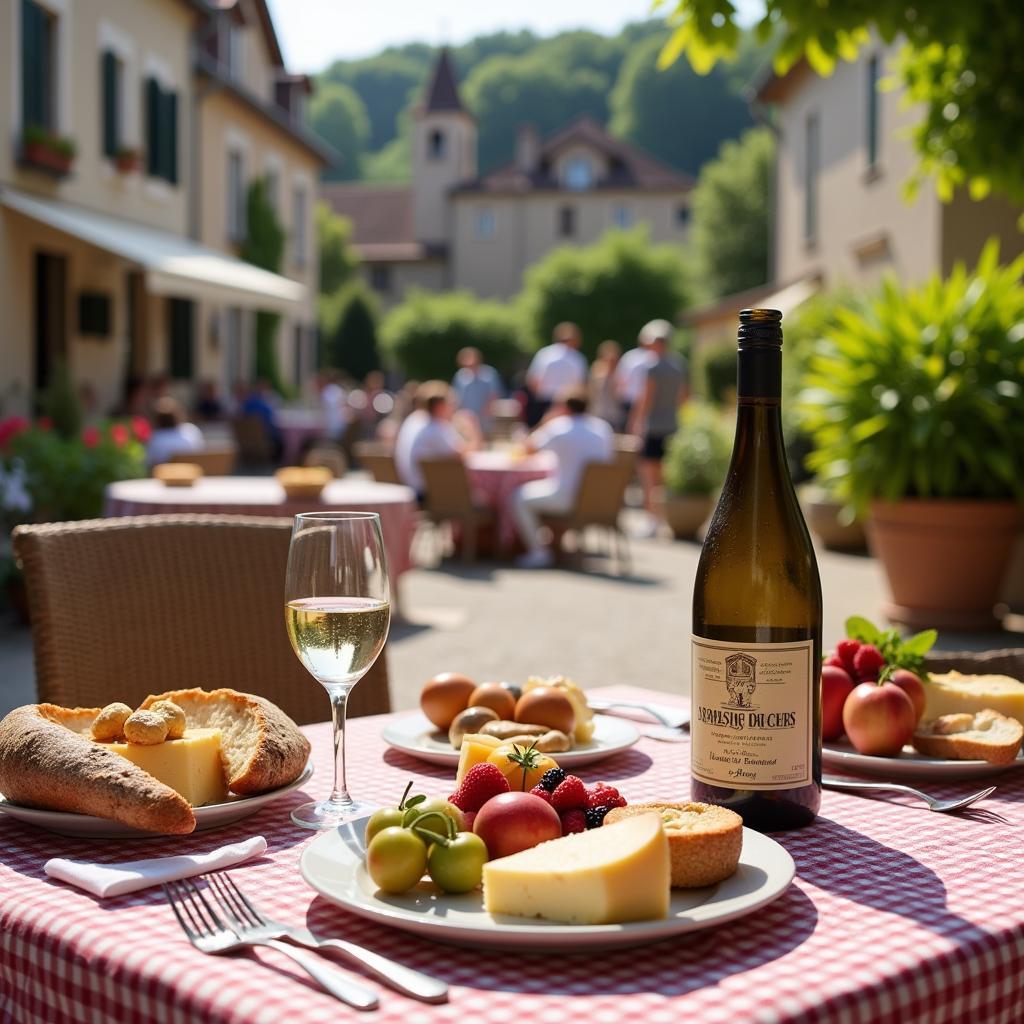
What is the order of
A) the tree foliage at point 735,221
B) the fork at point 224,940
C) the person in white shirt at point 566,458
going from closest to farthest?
1. the fork at point 224,940
2. the person in white shirt at point 566,458
3. the tree foliage at point 735,221

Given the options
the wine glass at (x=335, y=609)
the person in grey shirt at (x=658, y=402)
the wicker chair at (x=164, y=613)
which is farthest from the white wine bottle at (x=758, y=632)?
the person in grey shirt at (x=658, y=402)

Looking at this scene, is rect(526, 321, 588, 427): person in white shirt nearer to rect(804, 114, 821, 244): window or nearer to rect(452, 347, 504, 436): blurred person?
rect(452, 347, 504, 436): blurred person

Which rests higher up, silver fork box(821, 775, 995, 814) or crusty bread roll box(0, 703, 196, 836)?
crusty bread roll box(0, 703, 196, 836)

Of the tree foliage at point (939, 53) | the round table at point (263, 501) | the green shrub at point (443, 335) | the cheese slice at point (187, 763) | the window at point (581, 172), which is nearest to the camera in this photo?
the cheese slice at point (187, 763)

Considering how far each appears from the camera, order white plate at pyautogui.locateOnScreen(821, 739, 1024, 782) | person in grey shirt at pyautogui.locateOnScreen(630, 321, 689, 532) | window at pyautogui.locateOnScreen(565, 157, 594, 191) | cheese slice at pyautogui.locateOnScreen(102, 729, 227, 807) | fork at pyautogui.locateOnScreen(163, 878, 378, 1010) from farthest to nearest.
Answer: window at pyautogui.locateOnScreen(565, 157, 594, 191)
person in grey shirt at pyautogui.locateOnScreen(630, 321, 689, 532)
white plate at pyautogui.locateOnScreen(821, 739, 1024, 782)
cheese slice at pyautogui.locateOnScreen(102, 729, 227, 807)
fork at pyautogui.locateOnScreen(163, 878, 378, 1010)

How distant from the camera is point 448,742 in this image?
192 centimetres

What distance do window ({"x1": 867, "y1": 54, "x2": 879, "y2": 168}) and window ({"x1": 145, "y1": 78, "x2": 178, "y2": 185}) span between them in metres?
10.3

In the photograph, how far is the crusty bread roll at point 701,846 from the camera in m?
1.24

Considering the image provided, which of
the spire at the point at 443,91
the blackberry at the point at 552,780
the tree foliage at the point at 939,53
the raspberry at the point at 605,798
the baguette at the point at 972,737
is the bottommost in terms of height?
the baguette at the point at 972,737

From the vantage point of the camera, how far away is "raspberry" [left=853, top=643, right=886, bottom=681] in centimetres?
191

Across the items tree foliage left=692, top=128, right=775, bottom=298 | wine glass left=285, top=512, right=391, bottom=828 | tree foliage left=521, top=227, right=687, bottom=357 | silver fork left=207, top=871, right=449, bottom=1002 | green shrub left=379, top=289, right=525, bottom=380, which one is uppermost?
tree foliage left=692, top=128, right=775, bottom=298

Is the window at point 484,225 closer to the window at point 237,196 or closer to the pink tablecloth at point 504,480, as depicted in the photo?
the window at point 237,196

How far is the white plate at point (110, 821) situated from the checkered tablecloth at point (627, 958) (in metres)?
0.02

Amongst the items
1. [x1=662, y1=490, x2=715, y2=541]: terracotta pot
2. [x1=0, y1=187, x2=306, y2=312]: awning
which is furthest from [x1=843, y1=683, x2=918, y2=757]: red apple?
[x1=0, y1=187, x2=306, y2=312]: awning
